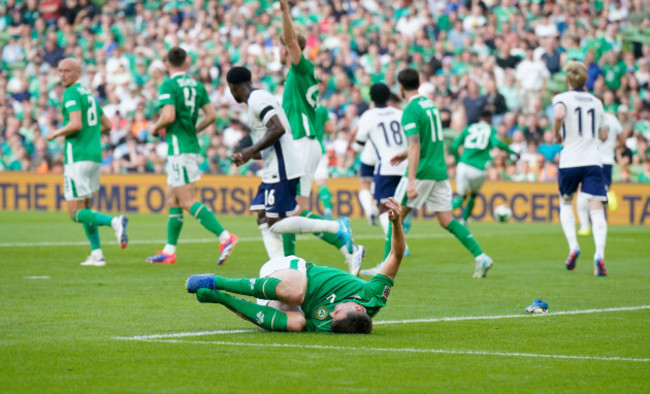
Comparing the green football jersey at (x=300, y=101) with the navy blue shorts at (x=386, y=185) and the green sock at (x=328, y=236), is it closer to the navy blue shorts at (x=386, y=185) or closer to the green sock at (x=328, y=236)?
the green sock at (x=328, y=236)

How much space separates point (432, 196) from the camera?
43.1 ft

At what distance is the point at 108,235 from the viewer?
20.6 metres

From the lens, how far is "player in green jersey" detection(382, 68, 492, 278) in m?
12.5

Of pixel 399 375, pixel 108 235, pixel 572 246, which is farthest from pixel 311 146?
pixel 108 235

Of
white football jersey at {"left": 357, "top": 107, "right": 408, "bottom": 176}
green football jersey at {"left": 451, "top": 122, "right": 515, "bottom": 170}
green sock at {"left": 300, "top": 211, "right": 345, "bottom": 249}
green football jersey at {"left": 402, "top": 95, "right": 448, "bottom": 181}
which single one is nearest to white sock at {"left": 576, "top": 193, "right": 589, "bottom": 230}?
green football jersey at {"left": 451, "top": 122, "right": 515, "bottom": 170}

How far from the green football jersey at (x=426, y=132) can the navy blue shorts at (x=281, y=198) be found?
5.68 ft

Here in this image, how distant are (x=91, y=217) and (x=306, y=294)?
21.7 ft

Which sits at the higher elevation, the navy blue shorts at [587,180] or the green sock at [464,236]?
the navy blue shorts at [587,180]

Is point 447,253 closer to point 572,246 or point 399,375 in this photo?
point 572,246

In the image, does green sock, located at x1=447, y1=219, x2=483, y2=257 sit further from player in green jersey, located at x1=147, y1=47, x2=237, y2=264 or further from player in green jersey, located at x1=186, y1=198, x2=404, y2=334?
player in green jersey, located at x1=186, y1=198, x2=404, y2=334

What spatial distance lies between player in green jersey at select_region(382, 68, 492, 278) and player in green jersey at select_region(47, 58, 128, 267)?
12.2ft

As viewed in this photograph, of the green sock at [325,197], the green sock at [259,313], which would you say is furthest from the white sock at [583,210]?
the green sock at [259,313]

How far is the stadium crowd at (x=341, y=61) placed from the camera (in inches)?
1007

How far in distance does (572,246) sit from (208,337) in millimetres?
7264
